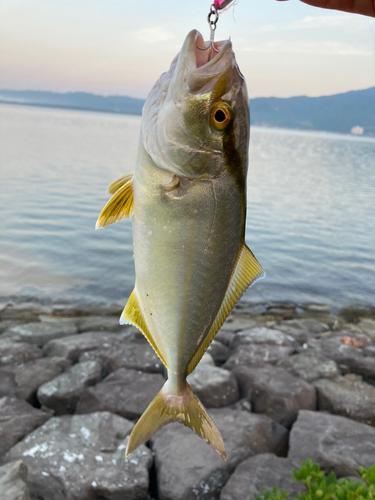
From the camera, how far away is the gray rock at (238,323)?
8.76 m

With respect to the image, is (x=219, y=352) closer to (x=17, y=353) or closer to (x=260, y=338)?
(x=260, y=338)

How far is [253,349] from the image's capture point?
673 cm

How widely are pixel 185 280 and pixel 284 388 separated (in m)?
4.16

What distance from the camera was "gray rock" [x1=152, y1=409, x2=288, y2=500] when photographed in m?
3.95

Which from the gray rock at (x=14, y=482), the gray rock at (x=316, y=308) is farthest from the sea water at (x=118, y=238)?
the gray rock at (x=14, y=482)

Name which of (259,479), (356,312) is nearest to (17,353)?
(259,479)

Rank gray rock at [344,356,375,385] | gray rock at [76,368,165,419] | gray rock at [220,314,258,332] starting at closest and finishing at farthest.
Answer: gray rock at [76,368,165,419], gray rock at [344,356,375,385], gray rock at [220,314,258,332]

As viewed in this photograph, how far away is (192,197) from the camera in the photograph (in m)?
1.66

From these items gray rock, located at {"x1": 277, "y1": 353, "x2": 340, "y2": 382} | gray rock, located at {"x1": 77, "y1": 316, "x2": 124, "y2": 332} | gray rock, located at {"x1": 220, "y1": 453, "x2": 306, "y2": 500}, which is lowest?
gray rock, located at {"x1": 77, "y1": 316, "x2": 124, "y2": 332}

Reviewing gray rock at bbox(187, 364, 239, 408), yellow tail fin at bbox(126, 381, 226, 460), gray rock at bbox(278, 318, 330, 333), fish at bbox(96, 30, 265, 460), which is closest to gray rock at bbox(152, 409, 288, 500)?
gray rock at bbox(187, 364, 239, 408)

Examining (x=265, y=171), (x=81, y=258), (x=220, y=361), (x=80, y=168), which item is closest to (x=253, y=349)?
(x=220, y=361)

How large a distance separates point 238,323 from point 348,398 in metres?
3.74

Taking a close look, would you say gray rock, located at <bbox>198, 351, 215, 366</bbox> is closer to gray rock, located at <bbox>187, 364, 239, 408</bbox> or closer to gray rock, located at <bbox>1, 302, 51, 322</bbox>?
gray rock, located at <bbox>187, 364, 239, 408</bbox>

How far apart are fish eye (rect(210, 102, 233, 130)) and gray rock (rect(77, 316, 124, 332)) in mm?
7069
